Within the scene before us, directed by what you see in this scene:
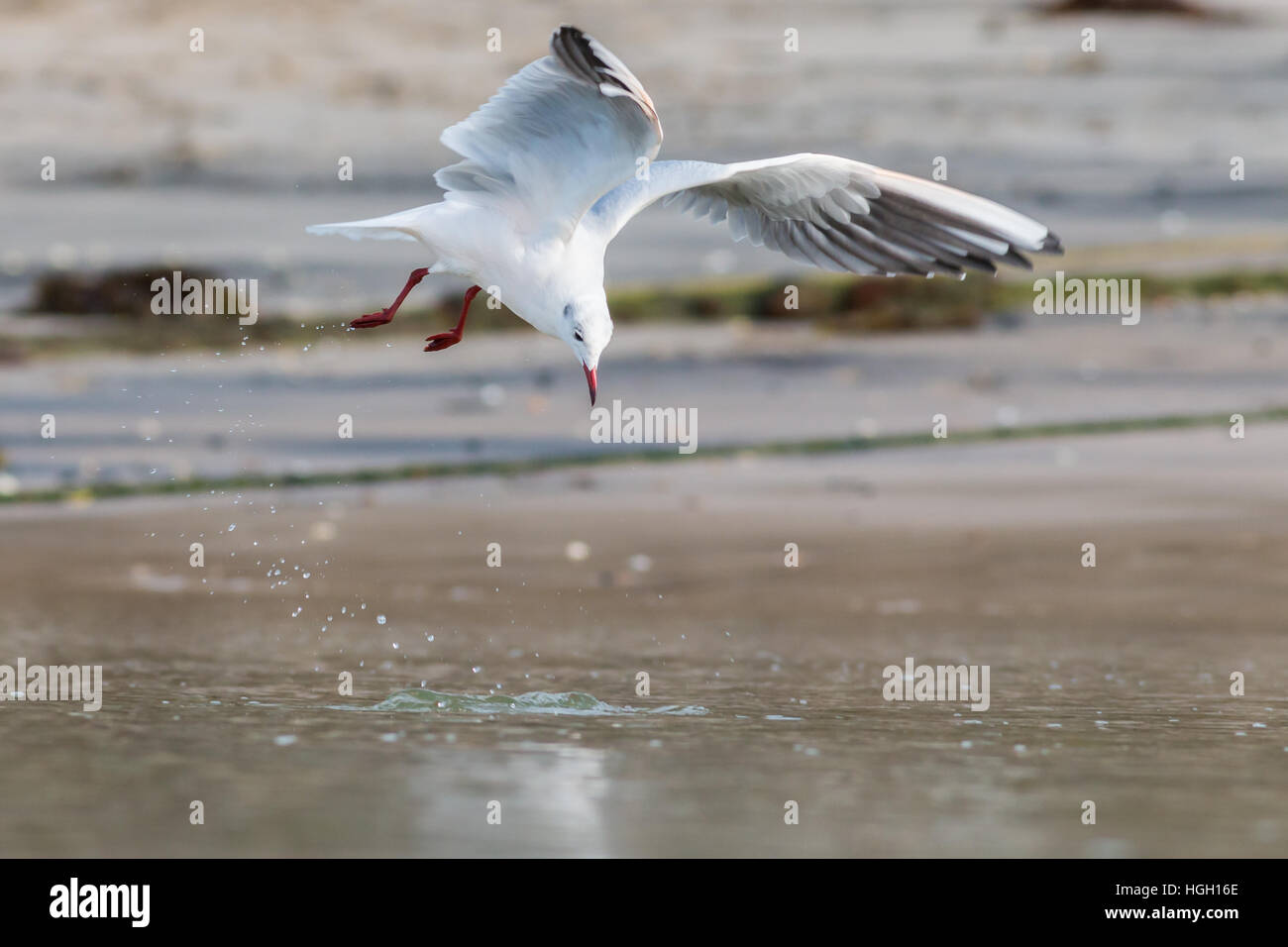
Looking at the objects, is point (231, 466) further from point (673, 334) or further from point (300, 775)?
point (300, 775)

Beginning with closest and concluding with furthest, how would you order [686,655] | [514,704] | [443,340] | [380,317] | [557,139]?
[557,139], [514,704], [380,317], [443,340], [686,655]

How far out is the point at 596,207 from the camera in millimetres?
6098

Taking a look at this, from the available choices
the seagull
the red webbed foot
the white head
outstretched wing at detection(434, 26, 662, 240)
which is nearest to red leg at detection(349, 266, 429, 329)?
the seagull

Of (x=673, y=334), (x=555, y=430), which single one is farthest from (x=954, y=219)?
(x=673, y=334)

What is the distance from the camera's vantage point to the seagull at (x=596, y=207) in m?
5.53

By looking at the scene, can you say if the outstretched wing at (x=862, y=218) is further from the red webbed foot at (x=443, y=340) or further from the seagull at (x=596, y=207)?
the red webbed foot at (x=443, y=340)

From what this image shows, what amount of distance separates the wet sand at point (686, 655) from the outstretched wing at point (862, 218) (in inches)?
49.4

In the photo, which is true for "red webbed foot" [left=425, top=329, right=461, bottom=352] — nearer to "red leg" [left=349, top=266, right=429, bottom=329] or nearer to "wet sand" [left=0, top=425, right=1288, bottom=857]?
"red leg" [left=349, top=266, right=429, bottom=329]

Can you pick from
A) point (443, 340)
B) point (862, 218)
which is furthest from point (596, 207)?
point (862, 218)

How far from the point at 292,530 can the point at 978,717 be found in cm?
379

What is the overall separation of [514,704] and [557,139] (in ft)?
5.19

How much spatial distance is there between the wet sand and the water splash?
0.14ft

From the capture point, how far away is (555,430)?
35.2 feet

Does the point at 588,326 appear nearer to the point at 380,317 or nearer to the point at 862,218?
the point at 380,317
